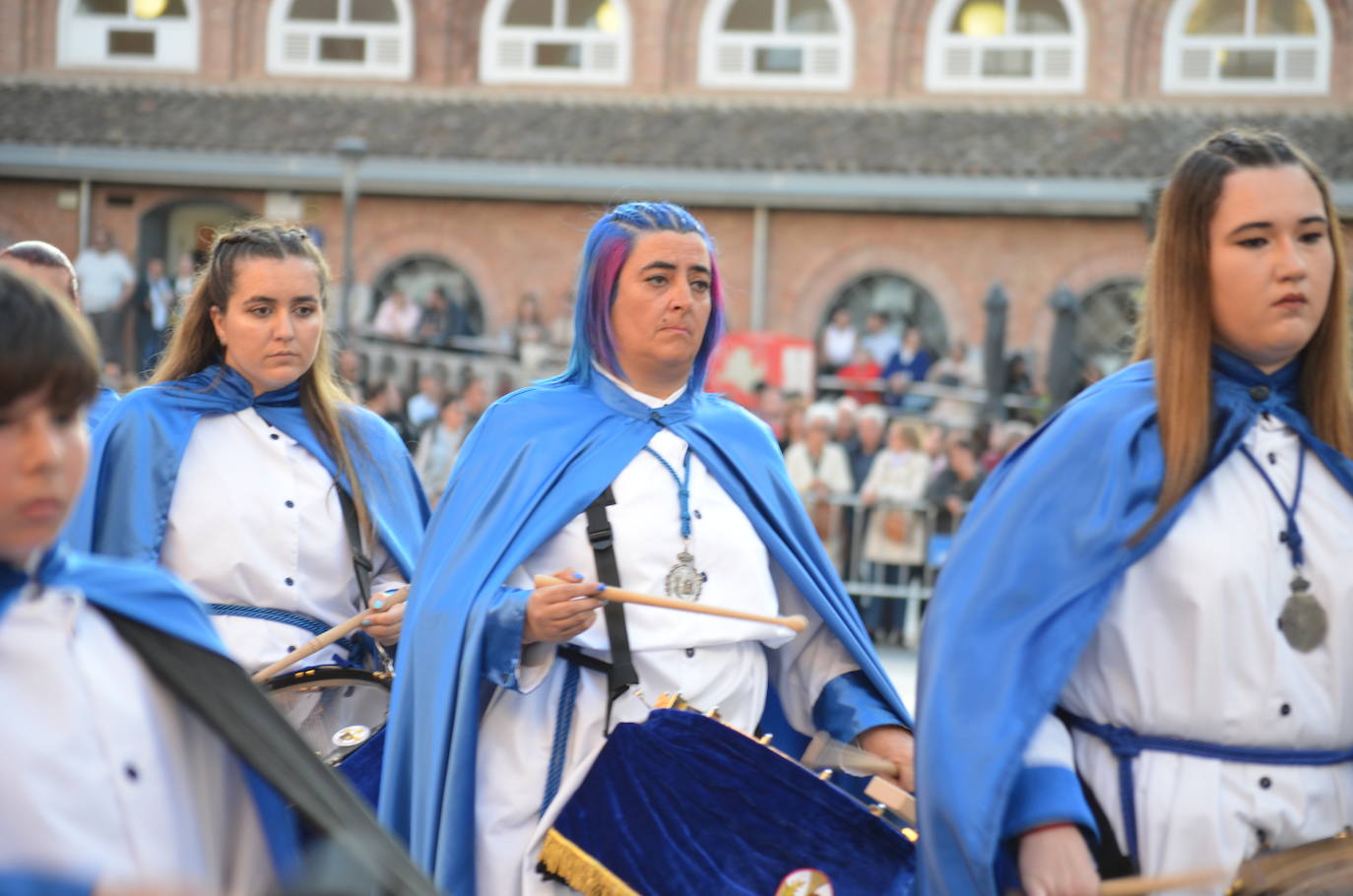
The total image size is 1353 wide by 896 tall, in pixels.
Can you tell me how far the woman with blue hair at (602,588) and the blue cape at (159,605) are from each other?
129 centimetres

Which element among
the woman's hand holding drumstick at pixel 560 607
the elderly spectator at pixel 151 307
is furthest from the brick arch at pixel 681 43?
the woman's hand holding drumstick at pixel 560 607

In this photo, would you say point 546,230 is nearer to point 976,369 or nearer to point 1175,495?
point 976,369

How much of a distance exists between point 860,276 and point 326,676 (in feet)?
82.1

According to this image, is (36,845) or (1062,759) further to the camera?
(1062,759)

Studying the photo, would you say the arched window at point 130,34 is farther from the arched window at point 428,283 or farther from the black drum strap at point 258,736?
the black drum strap at point 258,736

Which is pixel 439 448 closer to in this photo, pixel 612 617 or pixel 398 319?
pixel 612 617

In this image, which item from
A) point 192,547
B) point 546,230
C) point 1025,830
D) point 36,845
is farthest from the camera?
point 546,230

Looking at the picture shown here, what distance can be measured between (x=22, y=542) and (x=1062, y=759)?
5.87 feet

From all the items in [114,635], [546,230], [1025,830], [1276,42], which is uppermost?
[1276,42]

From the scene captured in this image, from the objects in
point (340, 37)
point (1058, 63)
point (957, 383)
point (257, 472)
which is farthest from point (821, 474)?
point (340, 37)

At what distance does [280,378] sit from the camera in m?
5.04

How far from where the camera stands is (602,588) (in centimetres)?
385

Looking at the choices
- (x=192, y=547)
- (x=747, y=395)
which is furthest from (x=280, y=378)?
(x=747, y=395)

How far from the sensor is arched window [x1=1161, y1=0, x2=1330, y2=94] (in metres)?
29.7
